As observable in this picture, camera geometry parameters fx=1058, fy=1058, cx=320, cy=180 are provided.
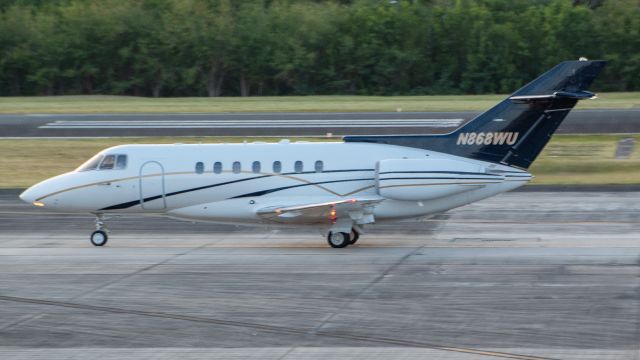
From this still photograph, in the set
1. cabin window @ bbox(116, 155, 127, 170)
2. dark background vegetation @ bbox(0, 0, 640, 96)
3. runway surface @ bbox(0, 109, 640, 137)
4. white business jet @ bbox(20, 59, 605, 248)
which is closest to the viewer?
white business jet @ bbox(20, 59, 605, 248)

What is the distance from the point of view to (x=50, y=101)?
209ft

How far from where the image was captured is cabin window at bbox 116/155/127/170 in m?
23.9

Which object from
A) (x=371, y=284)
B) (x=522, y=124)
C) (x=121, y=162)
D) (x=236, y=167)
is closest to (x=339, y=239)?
(x=236, y=167)

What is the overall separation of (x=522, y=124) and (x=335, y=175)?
4.19 m

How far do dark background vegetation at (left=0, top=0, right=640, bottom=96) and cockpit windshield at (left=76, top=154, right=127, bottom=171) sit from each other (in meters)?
51.8

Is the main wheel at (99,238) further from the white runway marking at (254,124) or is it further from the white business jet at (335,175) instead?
the white runway marking at (254,124)

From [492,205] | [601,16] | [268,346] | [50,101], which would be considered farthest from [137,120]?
[601,16]

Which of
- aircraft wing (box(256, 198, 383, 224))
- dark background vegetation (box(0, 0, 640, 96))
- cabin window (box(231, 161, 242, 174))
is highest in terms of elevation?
dark background vegetation (box(0, 0, 640, 96))

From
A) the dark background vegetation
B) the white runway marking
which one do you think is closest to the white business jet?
the white runway marking

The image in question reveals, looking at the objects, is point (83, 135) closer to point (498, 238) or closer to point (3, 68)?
point (498, 238)

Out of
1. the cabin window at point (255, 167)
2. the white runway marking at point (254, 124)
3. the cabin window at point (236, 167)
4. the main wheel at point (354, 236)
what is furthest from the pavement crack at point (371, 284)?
the white runway marking at point (254, 124)

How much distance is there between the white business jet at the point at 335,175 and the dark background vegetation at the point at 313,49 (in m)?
51.3

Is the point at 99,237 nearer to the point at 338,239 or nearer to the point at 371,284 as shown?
the point at 338,239

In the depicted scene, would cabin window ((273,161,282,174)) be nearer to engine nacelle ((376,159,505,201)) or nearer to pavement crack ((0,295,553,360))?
engine nacelle ((376,159,505,201))
